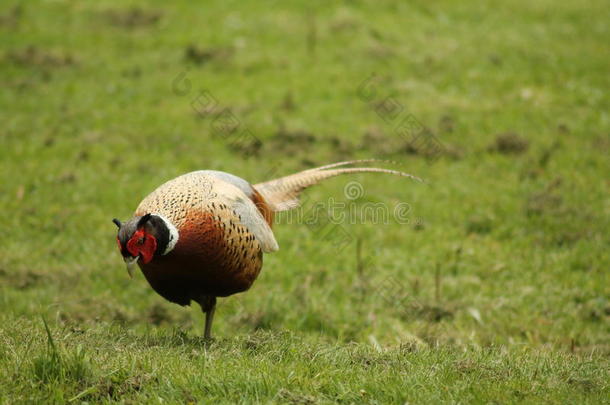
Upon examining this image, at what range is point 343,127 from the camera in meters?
8.80

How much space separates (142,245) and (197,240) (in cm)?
31

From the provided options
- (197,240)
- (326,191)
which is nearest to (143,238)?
(197,240)

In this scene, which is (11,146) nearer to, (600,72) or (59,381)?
(59,381)

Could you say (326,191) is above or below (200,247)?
below

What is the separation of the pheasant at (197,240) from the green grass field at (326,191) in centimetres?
35

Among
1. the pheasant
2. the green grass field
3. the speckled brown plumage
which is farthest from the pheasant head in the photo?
the green grass field

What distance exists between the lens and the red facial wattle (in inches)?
148

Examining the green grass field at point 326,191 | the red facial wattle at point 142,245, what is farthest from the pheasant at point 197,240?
the green grass field at point 326,191

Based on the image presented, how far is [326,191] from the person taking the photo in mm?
7734

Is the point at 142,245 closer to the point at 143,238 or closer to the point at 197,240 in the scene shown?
the point at 143,238

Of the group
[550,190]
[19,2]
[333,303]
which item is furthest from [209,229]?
[19,2]

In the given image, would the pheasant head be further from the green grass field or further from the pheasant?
the green grass field

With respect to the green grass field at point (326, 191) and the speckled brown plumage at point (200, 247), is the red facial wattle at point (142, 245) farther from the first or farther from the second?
the green grass field at point (326, 191)

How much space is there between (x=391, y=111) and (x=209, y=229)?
5513 mm
